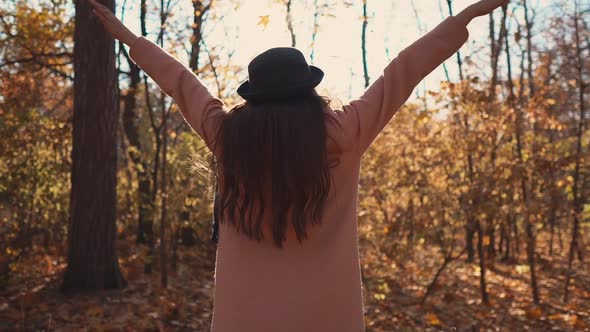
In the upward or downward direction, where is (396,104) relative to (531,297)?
upward

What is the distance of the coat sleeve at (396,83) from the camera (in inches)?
62.1

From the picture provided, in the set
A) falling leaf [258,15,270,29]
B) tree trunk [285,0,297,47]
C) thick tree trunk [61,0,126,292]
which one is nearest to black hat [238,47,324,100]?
falling leaf [258,15,270,29]

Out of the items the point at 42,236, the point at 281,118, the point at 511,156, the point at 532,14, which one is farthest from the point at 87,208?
the point at 532,14

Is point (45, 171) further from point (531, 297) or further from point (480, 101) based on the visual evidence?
point (531, 297)

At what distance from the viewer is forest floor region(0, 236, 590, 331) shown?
566 cm

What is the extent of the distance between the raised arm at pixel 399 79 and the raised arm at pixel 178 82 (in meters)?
0.43

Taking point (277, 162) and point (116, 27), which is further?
point (116, 27)

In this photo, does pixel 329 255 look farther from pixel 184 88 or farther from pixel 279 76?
pixel 184 88

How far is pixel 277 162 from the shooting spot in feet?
5.01

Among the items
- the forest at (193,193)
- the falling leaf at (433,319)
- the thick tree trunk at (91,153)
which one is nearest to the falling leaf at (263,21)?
the forest at (193,193)

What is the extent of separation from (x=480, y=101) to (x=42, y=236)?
764 cm

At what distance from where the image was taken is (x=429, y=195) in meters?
7.64

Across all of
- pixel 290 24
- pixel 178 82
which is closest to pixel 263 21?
pixel 290 24

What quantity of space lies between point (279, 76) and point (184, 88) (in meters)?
0.38
